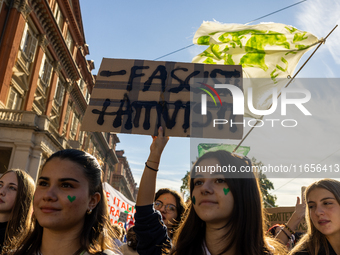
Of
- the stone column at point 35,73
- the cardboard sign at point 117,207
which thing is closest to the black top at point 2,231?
the cardboard sign at point 117,207

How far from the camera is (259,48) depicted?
412cm

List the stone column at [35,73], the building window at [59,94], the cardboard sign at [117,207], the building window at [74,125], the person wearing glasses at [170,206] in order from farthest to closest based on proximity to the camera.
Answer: the building window at [74,125]
the building window at [59,94]
the stone column at [35,73]
the cardboard sign at [117,207]
the person wearing glasses at [170,206]

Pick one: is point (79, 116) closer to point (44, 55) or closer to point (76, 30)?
point (76, 30)

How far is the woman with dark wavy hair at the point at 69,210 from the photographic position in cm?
169

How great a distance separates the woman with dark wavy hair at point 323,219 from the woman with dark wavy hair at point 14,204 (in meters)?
2.09

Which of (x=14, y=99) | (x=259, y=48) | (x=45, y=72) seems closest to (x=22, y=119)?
(x=14, y=99)

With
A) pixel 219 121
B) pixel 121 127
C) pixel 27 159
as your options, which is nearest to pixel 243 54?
pixel 219 121

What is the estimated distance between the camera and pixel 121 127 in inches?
91.3

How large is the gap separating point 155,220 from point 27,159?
578 inches

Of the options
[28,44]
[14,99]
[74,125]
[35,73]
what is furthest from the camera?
[74,125]

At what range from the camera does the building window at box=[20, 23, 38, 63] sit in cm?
1800

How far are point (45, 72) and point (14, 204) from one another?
21494mm

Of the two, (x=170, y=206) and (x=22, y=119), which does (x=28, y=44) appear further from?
(x=170, y=206)

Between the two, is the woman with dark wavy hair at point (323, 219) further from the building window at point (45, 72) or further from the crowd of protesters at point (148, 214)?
the building window at point (45, 72)
